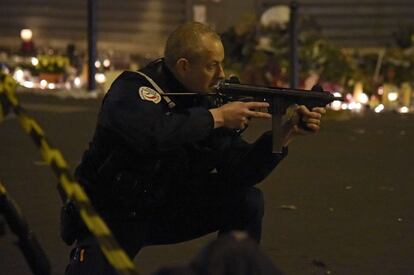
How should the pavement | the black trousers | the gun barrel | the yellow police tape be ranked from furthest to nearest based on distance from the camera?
the pavement < the black trousers < the gun barrel < the yellow police tape

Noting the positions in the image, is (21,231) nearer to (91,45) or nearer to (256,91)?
(256,91)

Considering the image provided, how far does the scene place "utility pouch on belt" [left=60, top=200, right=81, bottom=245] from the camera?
15.2 feet

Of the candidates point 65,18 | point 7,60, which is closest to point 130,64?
point 7,60

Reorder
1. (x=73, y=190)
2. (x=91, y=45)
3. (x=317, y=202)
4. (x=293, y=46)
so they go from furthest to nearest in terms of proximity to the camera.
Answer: (x=91, y=45) → (x=293, y=46) → (x=317, y=202) → (x=73, y=190)

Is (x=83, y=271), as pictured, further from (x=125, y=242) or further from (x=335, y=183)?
(x=335, y=183)

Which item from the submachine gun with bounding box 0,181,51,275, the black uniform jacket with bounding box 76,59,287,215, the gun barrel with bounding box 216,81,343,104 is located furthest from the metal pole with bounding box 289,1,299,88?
the submachine gun with bounding box 0,181,51,275

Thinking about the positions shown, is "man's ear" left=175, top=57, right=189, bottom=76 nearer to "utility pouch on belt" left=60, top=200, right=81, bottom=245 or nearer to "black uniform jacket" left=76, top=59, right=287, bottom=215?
"black uniform jacket" left=76, top=59, right=287, bottom=215

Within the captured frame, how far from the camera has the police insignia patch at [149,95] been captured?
451cm

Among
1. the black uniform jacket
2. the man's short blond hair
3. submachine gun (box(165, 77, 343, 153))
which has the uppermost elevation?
the man's short blond hair

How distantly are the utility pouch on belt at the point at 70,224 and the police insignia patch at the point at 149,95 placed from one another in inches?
19.4

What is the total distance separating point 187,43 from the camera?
465 cm

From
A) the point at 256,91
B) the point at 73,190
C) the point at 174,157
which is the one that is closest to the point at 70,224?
the point at 174,157

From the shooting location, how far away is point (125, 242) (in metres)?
4.75

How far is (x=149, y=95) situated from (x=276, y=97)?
47 cm
